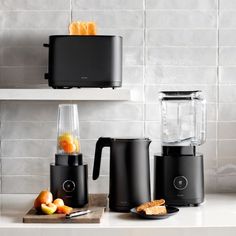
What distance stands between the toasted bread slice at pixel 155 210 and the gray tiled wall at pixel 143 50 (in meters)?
0.59

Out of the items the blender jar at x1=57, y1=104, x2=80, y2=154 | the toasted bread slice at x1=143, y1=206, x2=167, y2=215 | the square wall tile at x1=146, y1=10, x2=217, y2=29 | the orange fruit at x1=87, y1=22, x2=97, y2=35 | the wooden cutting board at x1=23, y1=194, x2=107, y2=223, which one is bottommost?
the wooden cutting board at x1=23, y1=194, x2=107, y2=223

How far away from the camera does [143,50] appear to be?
8.91 ft

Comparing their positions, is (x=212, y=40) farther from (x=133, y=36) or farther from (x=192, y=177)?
(x=192, y=177)

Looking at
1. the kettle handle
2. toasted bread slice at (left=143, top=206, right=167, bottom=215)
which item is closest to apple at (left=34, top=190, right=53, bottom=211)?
the kettle handle

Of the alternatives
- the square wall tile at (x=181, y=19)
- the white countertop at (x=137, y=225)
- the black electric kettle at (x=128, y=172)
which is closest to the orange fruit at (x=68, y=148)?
the black electric kettle at (x=128, y=172)

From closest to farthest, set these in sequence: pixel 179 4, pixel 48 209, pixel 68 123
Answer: pixel 48 209
pixel 68 123
pixel 179 4

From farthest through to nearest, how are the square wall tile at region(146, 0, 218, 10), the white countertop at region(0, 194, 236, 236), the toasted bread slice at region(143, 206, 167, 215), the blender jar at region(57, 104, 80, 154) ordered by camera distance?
1. the square wall tile at region(146, 0, 218, 10)
2. the blender jar at region(57, 104, 80, 154)
3. the toasted bread slice at region(143, 206, 167, 215)
4. the white countertop at region(0, 194, 236, 236)

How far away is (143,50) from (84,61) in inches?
13.1

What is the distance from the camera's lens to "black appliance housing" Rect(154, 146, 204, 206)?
7.88 ft

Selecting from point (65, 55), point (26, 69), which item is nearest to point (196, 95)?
point (65, 55)

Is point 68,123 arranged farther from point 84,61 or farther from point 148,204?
point 148,204

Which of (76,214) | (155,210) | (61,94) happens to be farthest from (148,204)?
(61,94)

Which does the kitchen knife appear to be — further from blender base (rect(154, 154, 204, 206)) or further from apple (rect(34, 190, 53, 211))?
blender base (rect(154, 154, 204, 206))

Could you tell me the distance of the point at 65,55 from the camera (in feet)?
8.21
